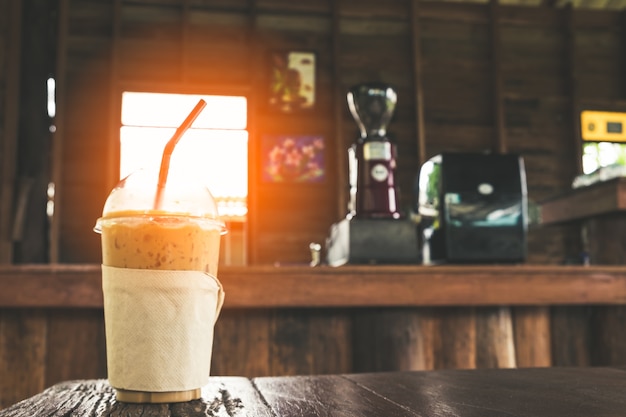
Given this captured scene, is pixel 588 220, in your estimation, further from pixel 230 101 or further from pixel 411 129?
pixel 230 101

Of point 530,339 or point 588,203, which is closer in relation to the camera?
point 530,339

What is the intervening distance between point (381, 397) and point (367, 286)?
3.98 ft

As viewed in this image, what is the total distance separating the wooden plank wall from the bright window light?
0.43 feet

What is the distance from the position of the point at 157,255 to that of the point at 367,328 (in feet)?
4.25

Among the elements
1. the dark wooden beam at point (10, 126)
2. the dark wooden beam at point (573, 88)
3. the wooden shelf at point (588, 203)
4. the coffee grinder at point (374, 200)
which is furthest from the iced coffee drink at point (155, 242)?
the dark wooden beam at point (573, 88)

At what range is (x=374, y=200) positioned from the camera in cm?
223

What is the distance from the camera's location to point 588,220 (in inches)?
117

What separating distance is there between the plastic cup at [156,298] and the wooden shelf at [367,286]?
1081 millimetres

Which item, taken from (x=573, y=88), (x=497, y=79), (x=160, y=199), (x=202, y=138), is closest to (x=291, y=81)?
(x=202, y=138)

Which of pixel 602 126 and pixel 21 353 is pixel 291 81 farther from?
pixel 21 353

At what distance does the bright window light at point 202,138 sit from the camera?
5230mm

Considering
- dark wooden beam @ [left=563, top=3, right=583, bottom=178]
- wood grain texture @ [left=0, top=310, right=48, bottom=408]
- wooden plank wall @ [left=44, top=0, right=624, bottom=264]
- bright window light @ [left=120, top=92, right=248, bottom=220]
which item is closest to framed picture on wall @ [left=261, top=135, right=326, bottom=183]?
wooden plank wall @ [left=44, top=0, right=624, bottom=264]

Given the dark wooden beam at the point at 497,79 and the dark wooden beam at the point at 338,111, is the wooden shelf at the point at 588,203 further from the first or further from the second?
the dark wooden beam at the point at 497,79

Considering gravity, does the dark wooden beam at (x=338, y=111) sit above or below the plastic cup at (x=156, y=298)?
above
